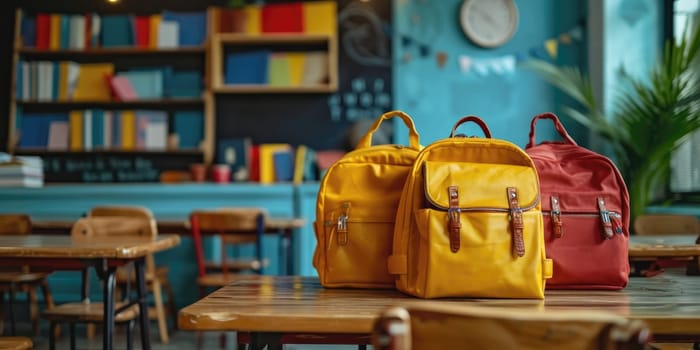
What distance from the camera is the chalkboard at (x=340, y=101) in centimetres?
547

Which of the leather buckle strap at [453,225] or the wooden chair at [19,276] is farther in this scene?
the wooden chair at [19,276]

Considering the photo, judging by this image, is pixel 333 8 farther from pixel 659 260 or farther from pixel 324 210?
pixel 324 210

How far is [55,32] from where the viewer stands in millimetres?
5520

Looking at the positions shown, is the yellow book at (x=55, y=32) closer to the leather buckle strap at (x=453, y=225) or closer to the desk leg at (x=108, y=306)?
the desk leg at (x=108, y=306)

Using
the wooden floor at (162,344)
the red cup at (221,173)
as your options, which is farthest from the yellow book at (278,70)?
the wooden floor at (162,344)

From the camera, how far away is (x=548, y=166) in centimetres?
148

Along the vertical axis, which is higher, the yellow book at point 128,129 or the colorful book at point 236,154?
the yellow book at point 128,129

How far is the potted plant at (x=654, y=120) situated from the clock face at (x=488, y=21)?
754 millimetres

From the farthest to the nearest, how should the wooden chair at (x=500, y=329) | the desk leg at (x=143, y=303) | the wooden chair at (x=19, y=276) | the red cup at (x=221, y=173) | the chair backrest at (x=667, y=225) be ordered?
the red cup at (x=221, y=173) → the wooden chair at (x=19, y=276) → the chair backrest at (x=667, y=225) → the desk leg at (x=143, y=303) → the wooden chair at (x=500, y=329)

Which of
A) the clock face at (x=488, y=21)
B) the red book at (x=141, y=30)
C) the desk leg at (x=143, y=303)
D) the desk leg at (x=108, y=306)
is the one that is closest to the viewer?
the desk leg at (x=108, y=306)

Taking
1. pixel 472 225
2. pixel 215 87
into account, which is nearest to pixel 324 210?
pixel 472 225

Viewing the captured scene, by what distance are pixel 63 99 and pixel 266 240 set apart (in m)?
2.05

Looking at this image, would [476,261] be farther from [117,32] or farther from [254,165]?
[117,32]

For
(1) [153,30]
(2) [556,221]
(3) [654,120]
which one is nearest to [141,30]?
(1) [153,30]
